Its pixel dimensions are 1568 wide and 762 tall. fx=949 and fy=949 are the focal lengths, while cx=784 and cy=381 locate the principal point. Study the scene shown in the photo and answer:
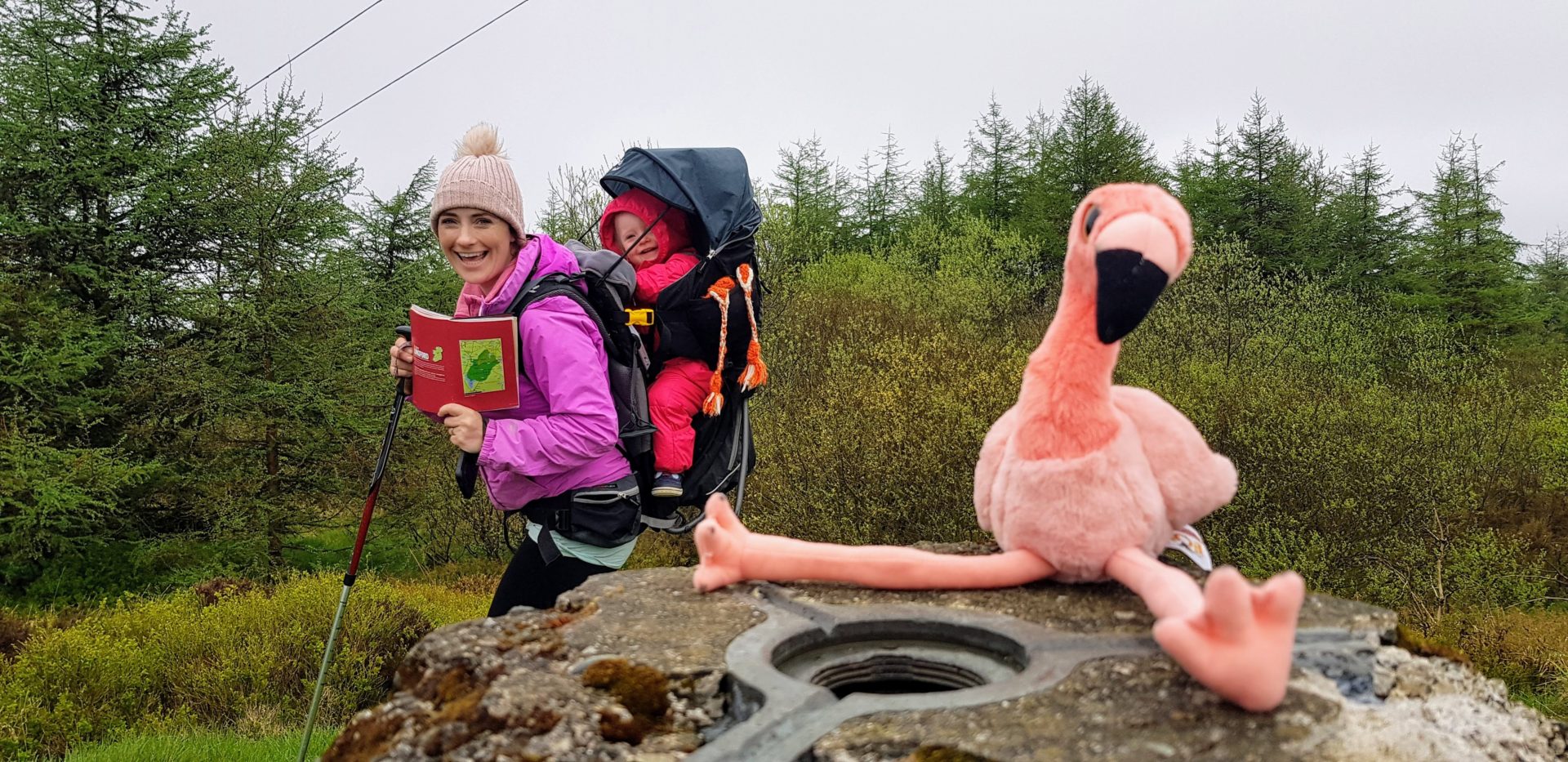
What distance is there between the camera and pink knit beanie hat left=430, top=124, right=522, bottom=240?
9.89 ft

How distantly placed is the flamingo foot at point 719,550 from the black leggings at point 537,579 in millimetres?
825

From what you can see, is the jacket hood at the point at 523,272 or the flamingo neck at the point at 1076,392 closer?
the flamingo neck at the point at 1076,392

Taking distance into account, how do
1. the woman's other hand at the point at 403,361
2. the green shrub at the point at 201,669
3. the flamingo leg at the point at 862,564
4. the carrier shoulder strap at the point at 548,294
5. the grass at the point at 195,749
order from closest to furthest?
the flamingo leg at the point at 862,564 → the carrier shoulder strap at the point at 548,294 → the woman's other hand at the point at 403,361 → the grass at the point at 195,749 → the green shrub at the point at 201,669

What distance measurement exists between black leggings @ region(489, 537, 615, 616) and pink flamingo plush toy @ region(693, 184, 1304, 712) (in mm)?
827

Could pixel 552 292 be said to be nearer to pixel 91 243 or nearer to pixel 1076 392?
pixel 1076 392

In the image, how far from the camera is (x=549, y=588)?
9.96 ft

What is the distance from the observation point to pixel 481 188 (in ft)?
9.94

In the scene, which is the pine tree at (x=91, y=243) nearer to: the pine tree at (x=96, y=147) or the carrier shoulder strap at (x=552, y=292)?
the pine tree at (x=96, y=147)

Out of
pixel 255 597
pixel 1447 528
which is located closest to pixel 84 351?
pixel 255 597

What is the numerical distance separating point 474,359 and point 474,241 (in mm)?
473

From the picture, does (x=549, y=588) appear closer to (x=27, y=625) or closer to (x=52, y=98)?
(x=27, y=625)

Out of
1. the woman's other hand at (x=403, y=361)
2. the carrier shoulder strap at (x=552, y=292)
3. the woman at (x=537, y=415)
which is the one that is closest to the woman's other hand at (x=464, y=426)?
the woman at (x=537, y=415)

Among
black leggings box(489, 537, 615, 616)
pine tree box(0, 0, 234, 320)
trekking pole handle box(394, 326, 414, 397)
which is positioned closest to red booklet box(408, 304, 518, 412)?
trekking pole handle box(394, 326, 414, 397)

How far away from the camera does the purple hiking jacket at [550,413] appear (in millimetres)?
2814
